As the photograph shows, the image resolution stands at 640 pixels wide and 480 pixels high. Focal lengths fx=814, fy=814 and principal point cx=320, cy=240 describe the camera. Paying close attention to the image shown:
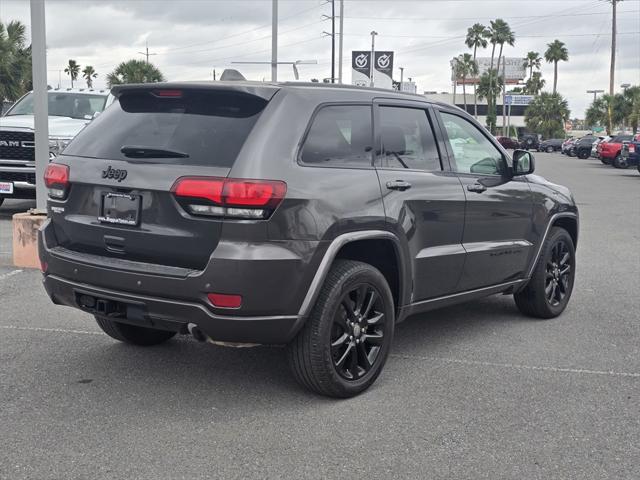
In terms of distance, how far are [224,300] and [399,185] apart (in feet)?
4.56

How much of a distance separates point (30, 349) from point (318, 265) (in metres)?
2.39

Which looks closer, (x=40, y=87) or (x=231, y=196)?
(x=231, y=196)

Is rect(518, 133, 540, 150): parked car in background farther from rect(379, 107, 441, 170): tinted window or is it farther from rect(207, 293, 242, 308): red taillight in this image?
rect(207, 293, 242, 308): red taillight

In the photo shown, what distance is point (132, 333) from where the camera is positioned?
548 centimetres

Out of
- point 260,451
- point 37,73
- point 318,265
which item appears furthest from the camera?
point 37,73

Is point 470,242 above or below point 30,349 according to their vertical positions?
above

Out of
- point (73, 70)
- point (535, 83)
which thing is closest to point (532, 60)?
point (535, 83)

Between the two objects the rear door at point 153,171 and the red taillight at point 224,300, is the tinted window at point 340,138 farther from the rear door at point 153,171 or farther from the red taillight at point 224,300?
the red taillight at point 224,300

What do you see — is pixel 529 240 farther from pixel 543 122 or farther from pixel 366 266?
pixel 543 122

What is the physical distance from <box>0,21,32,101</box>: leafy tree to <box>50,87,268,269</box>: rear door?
37508 mm

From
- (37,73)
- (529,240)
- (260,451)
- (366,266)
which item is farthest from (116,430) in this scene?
(37,73)

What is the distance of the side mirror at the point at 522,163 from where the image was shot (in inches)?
239

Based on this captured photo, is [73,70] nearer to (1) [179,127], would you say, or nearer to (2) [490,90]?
(2) [490,90]

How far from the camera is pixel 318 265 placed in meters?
4.23
